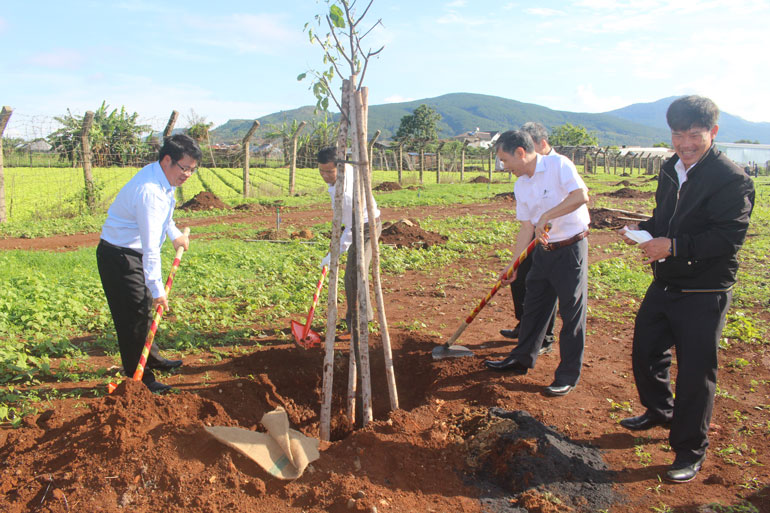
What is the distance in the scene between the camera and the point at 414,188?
21.8m

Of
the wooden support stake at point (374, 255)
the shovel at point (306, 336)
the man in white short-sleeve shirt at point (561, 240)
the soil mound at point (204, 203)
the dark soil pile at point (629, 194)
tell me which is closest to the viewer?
the wooden support stake at point (374, 255)

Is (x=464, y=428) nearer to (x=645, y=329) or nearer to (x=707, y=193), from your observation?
(x=645, y=329)

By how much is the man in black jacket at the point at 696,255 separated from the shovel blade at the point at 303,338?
2764 mm

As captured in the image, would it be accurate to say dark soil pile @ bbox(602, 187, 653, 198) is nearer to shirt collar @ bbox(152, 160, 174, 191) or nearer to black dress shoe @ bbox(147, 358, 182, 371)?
black dress shoe @ bbox(147, 358, 182, 371)

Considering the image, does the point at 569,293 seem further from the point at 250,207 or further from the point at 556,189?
the point at 250,207

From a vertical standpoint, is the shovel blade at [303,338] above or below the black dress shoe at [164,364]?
above

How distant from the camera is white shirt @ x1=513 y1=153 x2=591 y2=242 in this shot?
12.2ft

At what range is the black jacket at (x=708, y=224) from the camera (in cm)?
258

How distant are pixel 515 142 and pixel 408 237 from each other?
589 centimetres

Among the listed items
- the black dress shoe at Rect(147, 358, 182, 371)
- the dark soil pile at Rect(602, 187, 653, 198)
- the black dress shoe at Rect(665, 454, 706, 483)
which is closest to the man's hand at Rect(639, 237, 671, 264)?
the black dress shoe at Rect(665, 454, 706, 483)

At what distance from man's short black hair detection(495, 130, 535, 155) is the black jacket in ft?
3.65

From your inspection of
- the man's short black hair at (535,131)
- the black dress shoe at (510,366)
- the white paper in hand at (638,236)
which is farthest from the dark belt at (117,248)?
the white paper in hand at (638,236)

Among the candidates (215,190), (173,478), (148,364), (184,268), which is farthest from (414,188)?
(173,478)

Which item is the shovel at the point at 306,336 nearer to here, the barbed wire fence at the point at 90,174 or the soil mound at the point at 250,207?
the barbed wire fence at the point at 90,174
